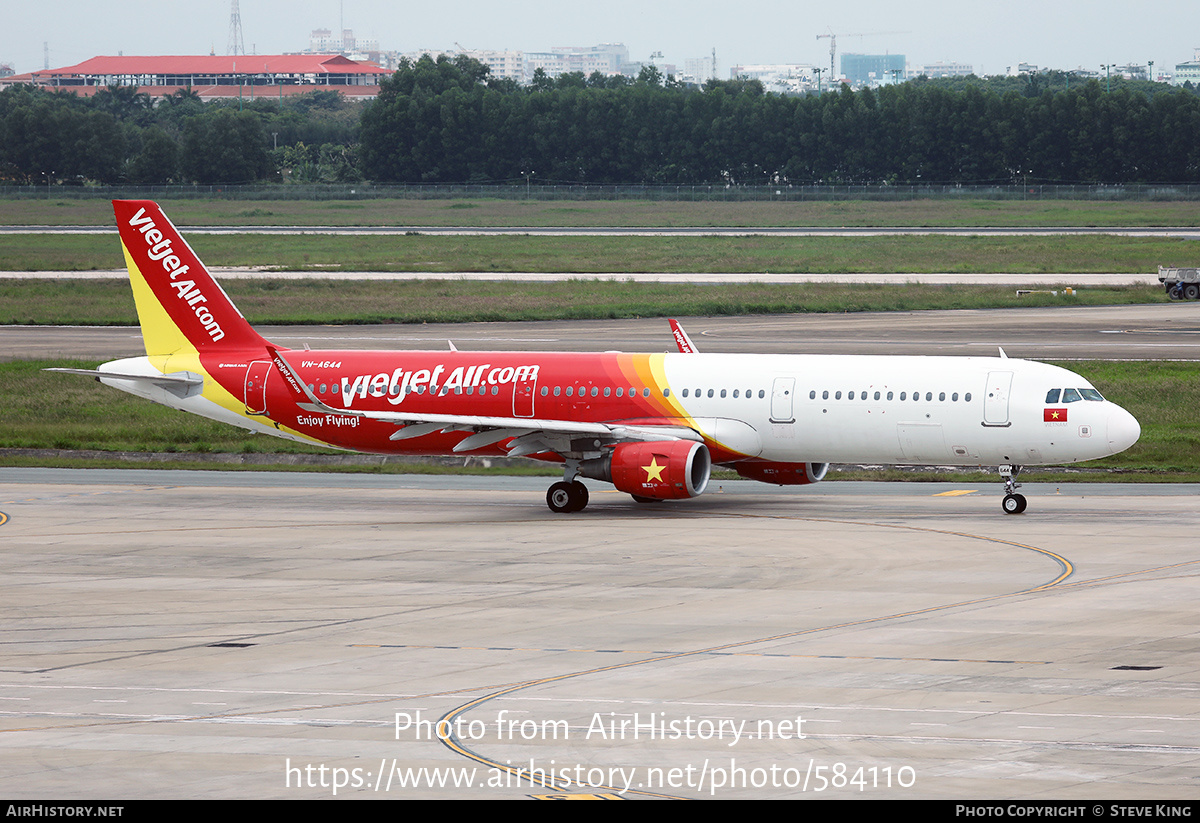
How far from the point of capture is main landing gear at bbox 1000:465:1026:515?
1471 inches

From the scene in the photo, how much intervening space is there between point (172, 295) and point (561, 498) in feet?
44.4

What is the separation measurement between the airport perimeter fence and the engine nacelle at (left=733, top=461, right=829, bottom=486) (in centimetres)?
14245

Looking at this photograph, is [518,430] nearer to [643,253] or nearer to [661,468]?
[661,468]

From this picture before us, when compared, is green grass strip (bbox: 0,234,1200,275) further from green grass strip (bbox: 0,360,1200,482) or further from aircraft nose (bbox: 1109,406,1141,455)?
aircraft nose (bbox: 1109,406,1141,455)

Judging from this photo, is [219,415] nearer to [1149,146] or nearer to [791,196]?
[791,196]

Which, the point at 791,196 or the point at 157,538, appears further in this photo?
the point at 791,196

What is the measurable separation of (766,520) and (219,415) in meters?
16.6

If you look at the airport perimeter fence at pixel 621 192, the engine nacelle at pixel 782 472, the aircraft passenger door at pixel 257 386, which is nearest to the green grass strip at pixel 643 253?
the airport perimeter fence at pixel 621 192

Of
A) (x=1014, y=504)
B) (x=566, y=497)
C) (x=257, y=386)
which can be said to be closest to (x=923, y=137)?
(x=257, y=386)

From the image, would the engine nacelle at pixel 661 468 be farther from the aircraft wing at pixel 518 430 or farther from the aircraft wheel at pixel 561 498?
the aircraft wheel at pixel 561 498

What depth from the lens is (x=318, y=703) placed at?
2047 centimetres

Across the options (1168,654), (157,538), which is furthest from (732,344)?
(1168,654)

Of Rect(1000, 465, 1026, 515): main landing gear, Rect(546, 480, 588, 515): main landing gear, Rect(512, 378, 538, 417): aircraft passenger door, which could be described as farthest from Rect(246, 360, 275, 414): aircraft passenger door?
Rect(1000, 465, 1026, 515): main landing gear

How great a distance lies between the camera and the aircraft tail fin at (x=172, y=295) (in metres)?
43.6
